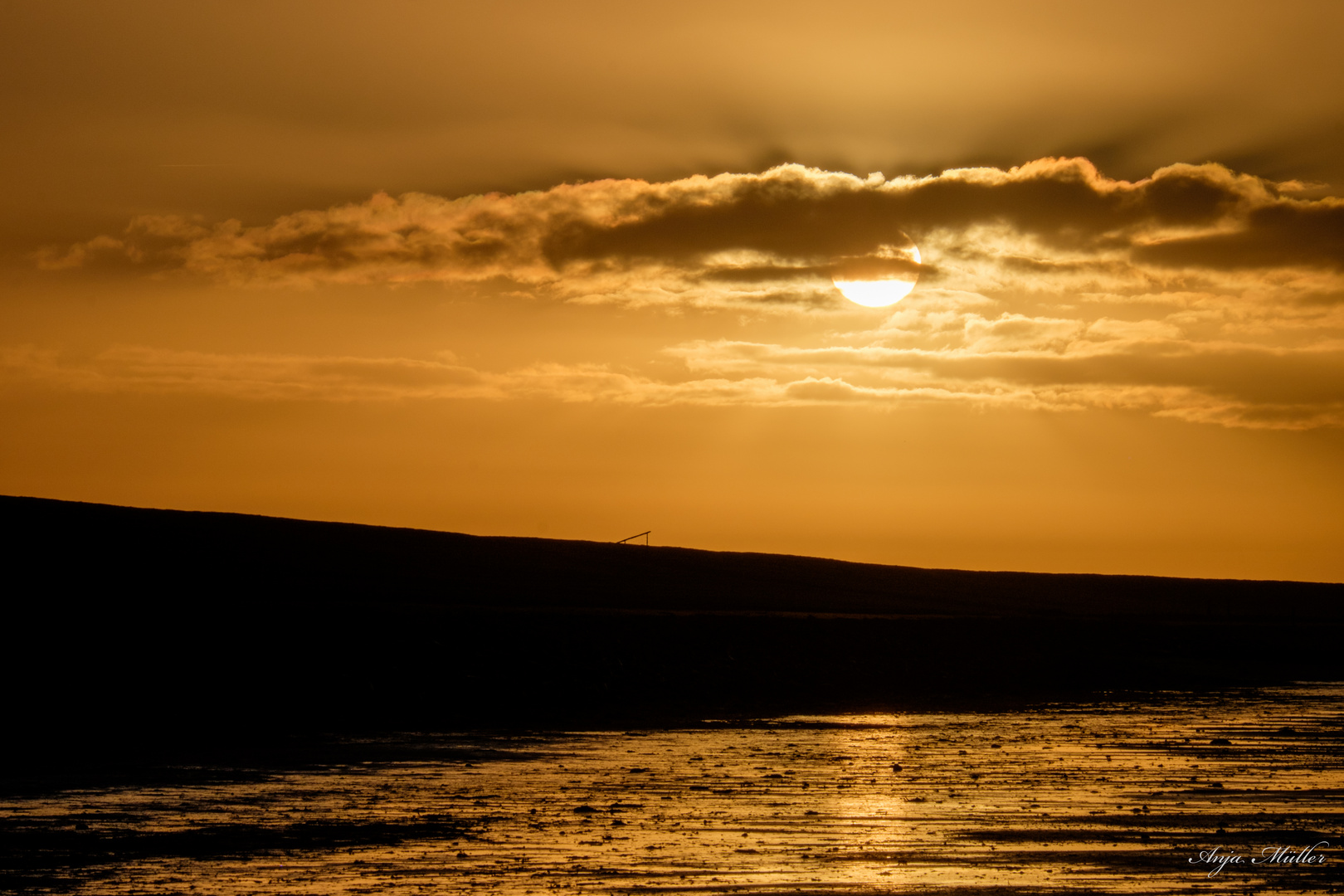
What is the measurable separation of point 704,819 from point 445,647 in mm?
25122

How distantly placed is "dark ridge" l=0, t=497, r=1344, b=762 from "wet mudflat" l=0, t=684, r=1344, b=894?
27.2ft

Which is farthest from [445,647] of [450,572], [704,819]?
[450,572]

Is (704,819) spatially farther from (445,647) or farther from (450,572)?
(450,572)

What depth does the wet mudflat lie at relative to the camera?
13938 millimetres

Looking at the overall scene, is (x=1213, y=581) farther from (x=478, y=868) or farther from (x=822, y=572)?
(x=478, y=868)

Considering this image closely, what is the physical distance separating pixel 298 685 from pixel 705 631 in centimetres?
1575

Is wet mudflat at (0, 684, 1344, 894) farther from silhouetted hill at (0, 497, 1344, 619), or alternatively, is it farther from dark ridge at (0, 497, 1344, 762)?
silhouetted hill at (0, 497, 1344, 619)

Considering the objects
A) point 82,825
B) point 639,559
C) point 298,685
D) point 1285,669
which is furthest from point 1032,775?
point 639,559

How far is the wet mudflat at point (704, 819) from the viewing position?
1394 centimetres

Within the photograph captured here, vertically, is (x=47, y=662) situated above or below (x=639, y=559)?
below

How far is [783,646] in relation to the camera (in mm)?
46500

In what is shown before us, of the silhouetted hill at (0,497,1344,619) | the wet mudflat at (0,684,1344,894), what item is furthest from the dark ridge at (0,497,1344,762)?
the wet mudflat at (0,684,1344,894)

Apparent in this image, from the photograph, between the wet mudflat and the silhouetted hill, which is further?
the silhouetted hill

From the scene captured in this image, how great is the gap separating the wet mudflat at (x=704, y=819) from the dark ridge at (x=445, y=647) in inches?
327
